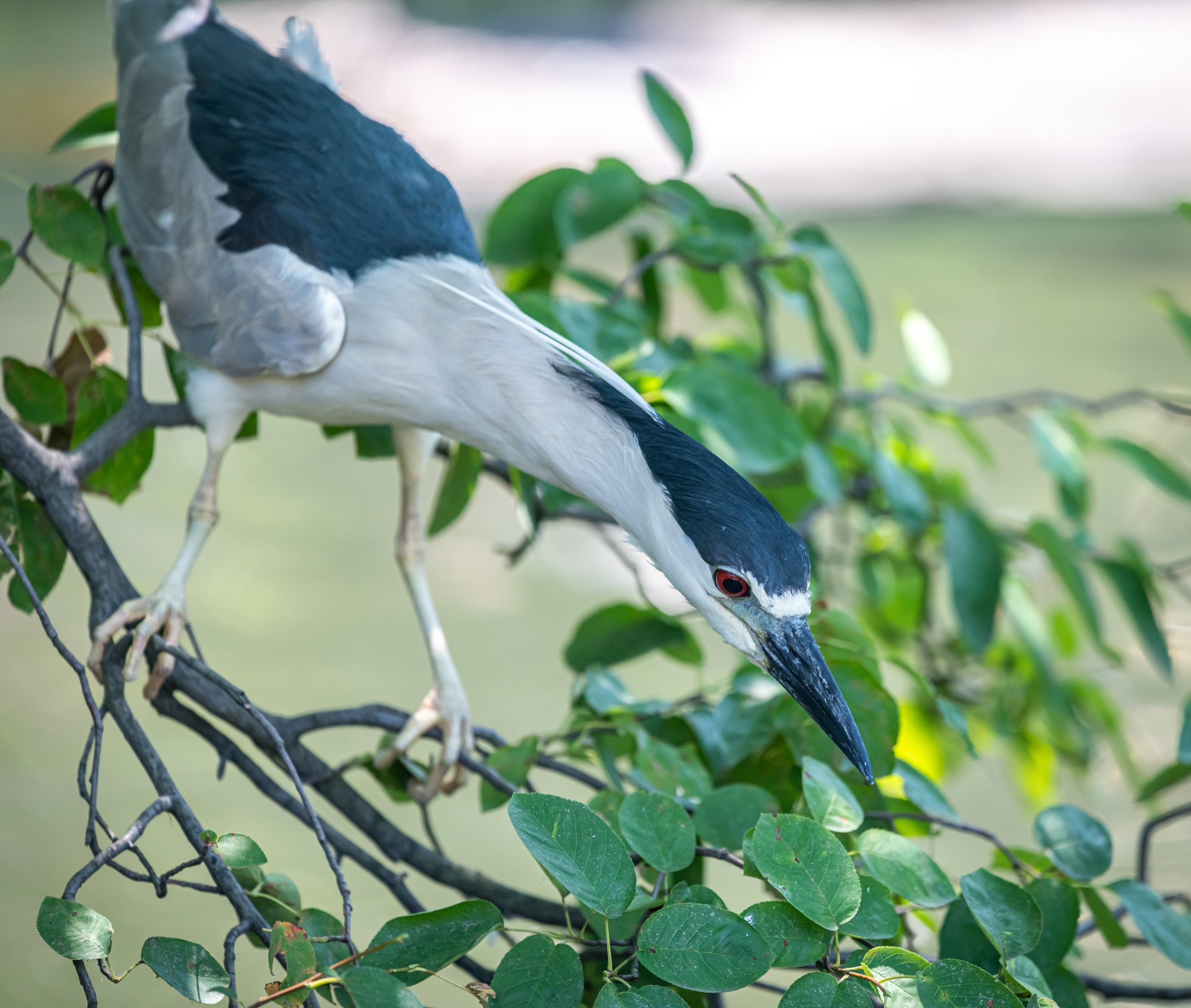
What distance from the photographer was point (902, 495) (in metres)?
1.10

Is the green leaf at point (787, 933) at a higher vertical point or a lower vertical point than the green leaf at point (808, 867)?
lower

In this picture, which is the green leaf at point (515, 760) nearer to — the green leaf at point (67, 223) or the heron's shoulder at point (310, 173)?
the heron's shoulder at point (310, 173)

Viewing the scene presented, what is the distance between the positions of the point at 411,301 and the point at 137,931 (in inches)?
30.5

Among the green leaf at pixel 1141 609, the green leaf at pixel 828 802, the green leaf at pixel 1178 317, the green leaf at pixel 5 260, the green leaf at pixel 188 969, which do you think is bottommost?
the green leaf at pixel 1141 609

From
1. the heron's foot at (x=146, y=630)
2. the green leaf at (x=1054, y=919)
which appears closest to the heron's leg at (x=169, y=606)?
the heron's foot at (x=146, y=630)

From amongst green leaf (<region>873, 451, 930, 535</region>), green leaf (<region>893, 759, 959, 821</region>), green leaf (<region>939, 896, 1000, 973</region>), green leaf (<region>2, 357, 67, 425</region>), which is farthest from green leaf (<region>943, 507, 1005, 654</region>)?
green leaf (<region>2, 357, 67, 425</region>)

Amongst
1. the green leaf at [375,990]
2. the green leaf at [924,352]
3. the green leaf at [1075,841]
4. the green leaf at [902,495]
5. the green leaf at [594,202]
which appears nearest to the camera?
the green leaf at [375,990]

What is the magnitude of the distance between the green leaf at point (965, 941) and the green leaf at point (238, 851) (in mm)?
368

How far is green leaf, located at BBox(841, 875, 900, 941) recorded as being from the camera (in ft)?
1.71

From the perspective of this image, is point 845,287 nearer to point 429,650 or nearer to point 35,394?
point 429,650

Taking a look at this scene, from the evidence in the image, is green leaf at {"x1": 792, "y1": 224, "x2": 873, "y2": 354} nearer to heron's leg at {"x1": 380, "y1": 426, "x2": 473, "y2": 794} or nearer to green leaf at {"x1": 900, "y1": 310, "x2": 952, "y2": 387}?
green leaf at {"x1": 900, "y1": 310, "x2": 952, "y2": 387}

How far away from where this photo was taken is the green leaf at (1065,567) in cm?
104

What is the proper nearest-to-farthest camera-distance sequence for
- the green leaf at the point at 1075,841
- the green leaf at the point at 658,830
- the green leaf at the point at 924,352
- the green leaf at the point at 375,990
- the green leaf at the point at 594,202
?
1. the green leaf at the point at 375,990
2. the green leaf at the point at 658,830
3. the green leaf at the point at 1075,841
4. the green leaf at the point at 594,202
5. the green leaf at the point at 924,352

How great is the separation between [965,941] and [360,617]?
122cm
